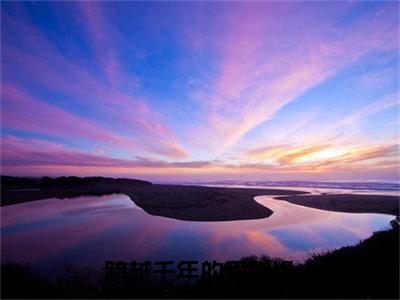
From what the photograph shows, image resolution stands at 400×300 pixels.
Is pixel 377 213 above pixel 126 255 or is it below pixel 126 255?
above

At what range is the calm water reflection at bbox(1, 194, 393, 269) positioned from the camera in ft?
48.4

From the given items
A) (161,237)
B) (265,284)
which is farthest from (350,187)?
(265,284)

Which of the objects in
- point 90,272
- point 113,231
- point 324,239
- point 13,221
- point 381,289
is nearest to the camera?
point 381,289

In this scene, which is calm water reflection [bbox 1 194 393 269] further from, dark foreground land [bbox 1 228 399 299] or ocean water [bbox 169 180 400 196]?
ocean water [bbox 169 180 400 196]

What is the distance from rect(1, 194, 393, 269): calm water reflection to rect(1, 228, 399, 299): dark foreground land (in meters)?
4.60

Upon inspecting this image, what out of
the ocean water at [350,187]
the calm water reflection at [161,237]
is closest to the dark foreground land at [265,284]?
the calm water reflection at [161,237]

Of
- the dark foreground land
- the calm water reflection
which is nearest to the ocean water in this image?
the calm water reflection

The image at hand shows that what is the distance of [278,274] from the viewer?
8883 millimetres

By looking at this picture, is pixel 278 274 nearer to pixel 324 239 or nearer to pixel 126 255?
pixel 126 255

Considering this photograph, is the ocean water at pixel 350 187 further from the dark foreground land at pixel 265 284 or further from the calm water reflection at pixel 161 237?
the dark foreground land at pixel 265 284

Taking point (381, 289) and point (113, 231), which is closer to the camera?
point (381, 289)

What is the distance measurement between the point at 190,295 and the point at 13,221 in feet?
75.7

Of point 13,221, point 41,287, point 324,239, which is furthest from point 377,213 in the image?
point 13,221

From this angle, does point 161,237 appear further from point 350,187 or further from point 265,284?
point 350,187
